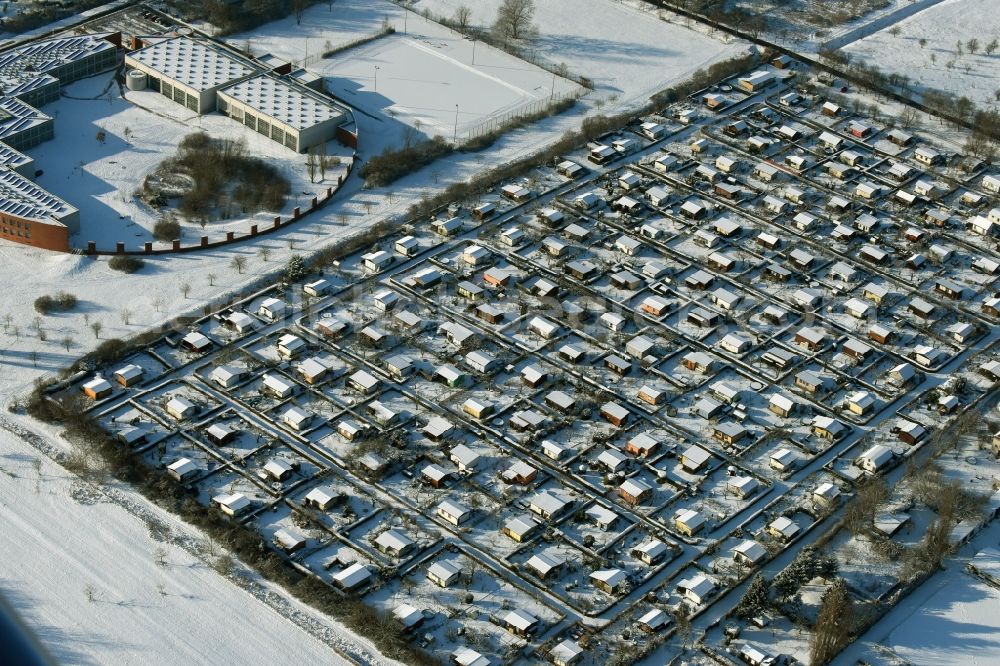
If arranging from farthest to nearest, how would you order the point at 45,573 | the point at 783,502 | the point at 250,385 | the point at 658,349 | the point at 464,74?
the point at 464,74
the point at 658,349
the point at 250,385
the point at 783,502
the point at 45,573

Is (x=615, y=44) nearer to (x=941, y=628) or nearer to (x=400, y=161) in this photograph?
(x=400, y=161)

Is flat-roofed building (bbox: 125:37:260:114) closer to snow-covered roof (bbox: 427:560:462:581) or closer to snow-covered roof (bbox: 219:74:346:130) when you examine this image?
snow-covered roof (bbox: 219:74:346:130)

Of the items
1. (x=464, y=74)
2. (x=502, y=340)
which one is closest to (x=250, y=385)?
(x=502, y=340)

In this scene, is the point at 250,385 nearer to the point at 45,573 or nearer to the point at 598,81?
the point at 45,573

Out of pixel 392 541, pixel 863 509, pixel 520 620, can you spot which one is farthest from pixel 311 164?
pixel 863 509

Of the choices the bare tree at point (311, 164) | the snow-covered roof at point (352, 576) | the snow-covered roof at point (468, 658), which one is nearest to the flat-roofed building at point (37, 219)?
the bare tree at point (311, 164)

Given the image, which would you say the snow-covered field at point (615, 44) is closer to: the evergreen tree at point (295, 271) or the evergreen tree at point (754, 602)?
the evergreen tree at point (295, 271)
